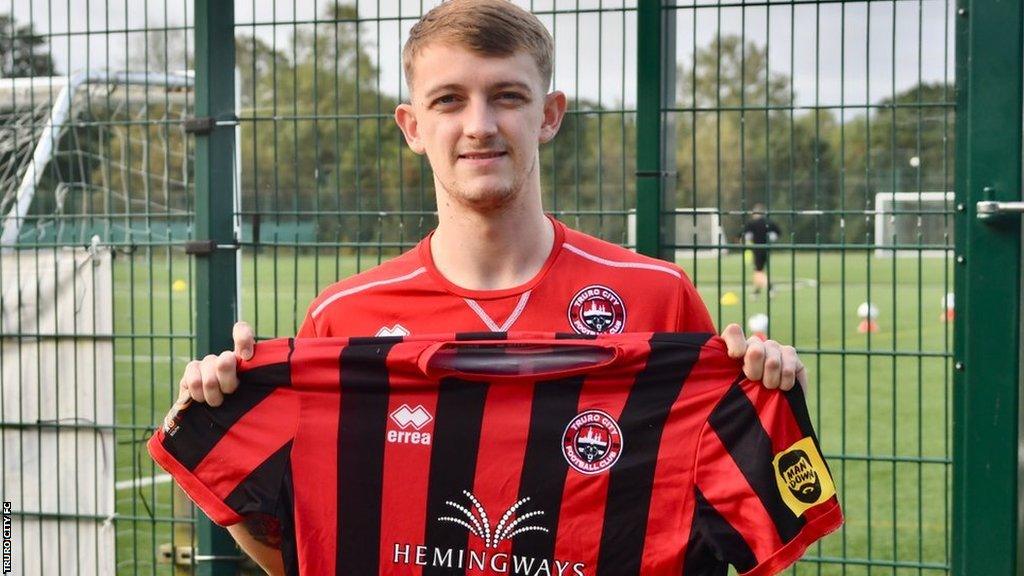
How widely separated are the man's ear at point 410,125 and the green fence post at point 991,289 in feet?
6.02

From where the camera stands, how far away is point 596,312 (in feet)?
8.40

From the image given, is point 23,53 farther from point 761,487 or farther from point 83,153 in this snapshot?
point 761,487

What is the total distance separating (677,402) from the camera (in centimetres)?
250

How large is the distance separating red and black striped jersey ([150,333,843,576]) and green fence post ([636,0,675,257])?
1.66 metres

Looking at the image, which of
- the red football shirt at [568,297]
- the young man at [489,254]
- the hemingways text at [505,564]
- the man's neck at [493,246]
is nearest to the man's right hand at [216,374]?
the young man at [489,254]

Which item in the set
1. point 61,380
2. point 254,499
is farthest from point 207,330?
point 254,499

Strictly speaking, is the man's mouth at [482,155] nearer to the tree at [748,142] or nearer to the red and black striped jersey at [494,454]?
the red and black striped jersey at [494,454]

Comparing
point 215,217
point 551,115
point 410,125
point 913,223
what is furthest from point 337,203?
point 913,223

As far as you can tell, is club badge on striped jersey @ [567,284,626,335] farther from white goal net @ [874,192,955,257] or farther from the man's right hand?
white goal net @ [874,192,955,257]

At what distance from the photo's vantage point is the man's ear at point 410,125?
2543 mm

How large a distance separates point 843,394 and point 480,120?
299 centimetres

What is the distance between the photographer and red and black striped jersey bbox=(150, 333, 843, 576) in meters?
2.45

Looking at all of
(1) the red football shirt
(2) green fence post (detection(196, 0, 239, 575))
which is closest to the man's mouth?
(1) the red football shirt

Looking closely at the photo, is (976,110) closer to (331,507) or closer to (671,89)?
(671,89)
